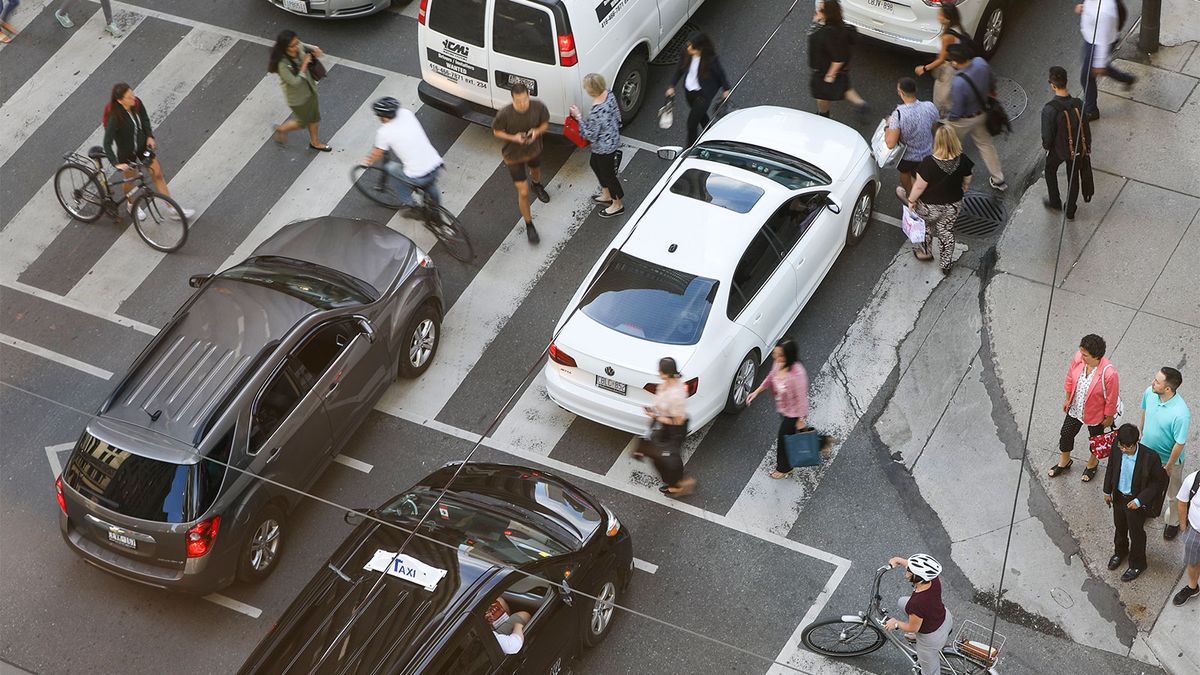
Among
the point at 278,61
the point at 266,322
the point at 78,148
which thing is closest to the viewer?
the point at 266,322

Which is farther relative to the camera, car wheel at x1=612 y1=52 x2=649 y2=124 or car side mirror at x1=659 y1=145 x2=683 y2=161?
car wheel at x1=612 y1=52 x2=649 y2=124

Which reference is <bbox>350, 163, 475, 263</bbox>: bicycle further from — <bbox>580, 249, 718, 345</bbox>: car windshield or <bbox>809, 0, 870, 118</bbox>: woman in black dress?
<bbox>809, 0, 870, 118</bbox>: woman in black dress

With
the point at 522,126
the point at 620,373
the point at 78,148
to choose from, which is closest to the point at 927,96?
the point at 522,126

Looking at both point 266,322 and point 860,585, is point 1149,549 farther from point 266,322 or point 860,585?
point 266,322

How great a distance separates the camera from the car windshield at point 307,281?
12.2 m

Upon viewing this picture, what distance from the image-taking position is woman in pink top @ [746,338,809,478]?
11.2m

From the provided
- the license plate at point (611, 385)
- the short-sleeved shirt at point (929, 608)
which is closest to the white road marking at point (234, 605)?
the license plate at point (611, 385)

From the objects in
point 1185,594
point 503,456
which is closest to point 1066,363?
point 1185,594

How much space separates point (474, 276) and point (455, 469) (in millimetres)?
3153

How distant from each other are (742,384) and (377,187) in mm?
4787

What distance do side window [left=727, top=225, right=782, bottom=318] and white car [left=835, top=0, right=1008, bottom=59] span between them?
373 centimetres

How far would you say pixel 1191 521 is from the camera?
1010 cm

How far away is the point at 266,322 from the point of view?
11836mm

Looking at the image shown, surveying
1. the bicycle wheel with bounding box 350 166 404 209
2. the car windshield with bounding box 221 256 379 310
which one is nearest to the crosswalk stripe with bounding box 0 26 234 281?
the bicycle wheel with bounding box 350 166 404 209
